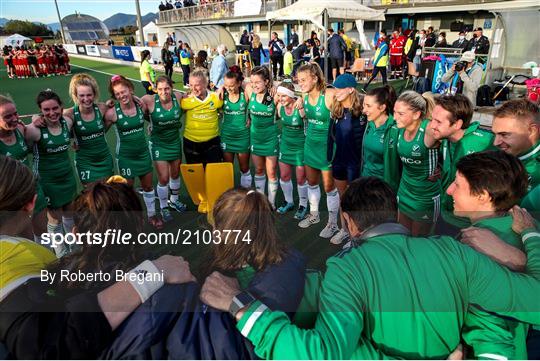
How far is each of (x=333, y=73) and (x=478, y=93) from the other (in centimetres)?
605

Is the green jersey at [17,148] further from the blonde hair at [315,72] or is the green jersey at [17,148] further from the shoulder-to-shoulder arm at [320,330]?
the shoulder-to-shoulder arm at [320,330]

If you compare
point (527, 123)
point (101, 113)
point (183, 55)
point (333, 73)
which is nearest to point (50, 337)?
point (527, 123)

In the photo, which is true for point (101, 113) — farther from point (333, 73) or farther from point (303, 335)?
point (333, 73)

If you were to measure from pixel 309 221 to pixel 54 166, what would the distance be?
300cm

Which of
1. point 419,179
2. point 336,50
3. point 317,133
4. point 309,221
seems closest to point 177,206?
point 309,221

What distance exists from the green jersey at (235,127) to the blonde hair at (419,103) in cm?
227

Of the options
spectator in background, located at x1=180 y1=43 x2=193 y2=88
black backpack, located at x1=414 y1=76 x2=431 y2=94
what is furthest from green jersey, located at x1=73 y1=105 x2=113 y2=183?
spectator in background, located at x1=180 y1=43 x2=193 y2=88

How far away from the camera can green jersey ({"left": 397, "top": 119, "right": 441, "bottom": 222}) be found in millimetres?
3092

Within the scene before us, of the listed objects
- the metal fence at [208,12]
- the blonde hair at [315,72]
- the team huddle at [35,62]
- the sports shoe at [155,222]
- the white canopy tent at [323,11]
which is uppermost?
the metal fence at [208,12]

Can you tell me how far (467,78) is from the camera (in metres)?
8.98

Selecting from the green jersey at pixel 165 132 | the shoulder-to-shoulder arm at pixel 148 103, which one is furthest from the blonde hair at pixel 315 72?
the shoulder-to-shoulder arm at pixel 148 103

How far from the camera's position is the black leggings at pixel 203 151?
488 cm

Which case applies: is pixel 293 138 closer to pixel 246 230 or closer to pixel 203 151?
pixel 203 151

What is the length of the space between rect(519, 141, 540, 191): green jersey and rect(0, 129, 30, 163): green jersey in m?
4.19
